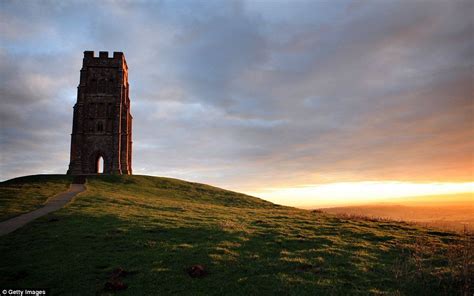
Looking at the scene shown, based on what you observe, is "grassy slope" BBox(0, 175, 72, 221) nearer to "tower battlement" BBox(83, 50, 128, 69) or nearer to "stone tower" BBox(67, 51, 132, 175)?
"stone tower" BBox(67, 51, 132, 175)

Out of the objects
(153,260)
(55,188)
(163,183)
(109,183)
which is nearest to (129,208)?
(153,260)

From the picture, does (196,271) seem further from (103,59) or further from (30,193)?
(103,59)

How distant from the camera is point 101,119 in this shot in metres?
64.0

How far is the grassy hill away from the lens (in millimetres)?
11938

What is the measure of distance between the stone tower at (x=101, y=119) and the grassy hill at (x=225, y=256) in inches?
1478

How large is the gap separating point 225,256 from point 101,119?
57.4 metres

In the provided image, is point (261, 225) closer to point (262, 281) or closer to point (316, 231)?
point (316, 231)

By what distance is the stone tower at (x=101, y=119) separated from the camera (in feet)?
203

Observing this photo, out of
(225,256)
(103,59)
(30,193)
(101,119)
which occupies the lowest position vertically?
(225,256)

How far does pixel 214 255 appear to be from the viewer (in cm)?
1498

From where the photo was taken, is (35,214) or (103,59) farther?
(103,59)
